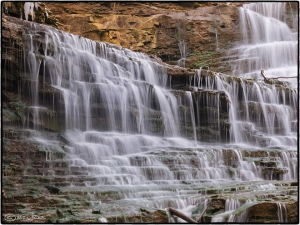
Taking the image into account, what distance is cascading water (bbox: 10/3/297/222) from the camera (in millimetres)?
9562

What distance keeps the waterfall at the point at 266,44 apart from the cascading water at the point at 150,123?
16.2 ft

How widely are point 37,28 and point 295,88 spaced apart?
37.8 ft

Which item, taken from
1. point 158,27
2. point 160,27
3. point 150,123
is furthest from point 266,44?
point 150,123

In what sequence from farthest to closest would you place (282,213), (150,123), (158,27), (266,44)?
1. (158,27)
2. (266,44)
3. (150,123)
4. (282,213)

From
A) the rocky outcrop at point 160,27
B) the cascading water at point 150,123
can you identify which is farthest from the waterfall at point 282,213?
the rocky outcrop at point 160,27

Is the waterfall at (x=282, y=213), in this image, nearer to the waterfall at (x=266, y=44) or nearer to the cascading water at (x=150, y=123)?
the cascading water at (x=150, y=123)

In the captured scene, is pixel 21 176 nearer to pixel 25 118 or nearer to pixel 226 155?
pixel 25 118

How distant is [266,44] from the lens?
2348cm

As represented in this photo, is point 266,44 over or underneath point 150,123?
over

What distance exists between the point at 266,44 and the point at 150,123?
42.3ft

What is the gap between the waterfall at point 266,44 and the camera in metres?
21.8

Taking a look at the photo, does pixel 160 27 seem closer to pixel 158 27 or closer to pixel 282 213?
pixel 158 27

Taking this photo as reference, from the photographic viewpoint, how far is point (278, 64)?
22.0 meters

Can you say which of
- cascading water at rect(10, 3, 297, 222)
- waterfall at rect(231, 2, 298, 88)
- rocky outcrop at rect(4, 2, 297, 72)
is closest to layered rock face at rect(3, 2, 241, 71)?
rocky outcrop at rect(4, 2, 297, 72)
